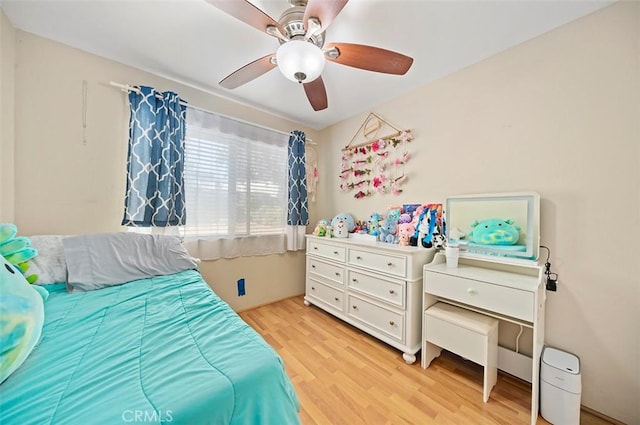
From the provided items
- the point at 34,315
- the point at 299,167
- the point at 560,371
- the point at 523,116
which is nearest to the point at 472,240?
the point at 560,371

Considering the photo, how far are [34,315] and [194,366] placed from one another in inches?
22.7

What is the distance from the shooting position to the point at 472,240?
1701 mm

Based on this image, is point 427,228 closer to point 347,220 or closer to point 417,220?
point 417,220

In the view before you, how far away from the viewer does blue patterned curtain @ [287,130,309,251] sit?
109 inches

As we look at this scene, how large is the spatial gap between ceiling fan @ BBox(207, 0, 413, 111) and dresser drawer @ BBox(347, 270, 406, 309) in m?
1.55

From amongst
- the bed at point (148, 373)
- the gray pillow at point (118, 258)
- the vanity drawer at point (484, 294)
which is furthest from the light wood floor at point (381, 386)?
the gray pillow at point (118, 258)

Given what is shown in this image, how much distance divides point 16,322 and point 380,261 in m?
1.89

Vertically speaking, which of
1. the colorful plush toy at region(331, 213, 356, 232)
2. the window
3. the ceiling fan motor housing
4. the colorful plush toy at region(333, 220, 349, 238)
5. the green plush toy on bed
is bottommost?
the green plush toy on bed

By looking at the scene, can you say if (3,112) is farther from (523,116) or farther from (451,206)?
(523,116)

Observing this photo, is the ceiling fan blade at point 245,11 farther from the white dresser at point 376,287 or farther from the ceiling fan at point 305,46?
the white dresser at point 376,287

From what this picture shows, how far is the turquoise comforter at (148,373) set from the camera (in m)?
0.52

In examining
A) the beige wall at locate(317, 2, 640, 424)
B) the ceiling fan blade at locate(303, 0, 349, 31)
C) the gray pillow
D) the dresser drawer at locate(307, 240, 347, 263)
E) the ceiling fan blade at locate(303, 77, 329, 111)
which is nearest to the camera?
the ceiling fan blade at locate(303, 0, 349, 31)

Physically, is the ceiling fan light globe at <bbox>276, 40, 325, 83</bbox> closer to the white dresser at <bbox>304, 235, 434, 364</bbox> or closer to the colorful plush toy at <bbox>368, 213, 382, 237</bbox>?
the white dresser at <bbox>304, 235, 434, 364</bbox>

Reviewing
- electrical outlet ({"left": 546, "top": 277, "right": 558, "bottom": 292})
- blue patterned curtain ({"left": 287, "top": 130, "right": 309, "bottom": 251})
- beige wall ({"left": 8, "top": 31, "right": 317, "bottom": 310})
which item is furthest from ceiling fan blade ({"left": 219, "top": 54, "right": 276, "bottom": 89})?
electrical outlet ({"left": 546, "top": 277, "right": 558, "bottom": 292})
